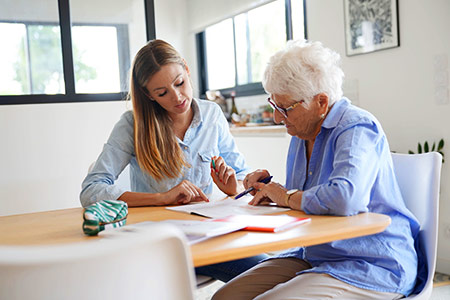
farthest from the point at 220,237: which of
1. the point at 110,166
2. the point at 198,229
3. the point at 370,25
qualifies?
the point at 370,25

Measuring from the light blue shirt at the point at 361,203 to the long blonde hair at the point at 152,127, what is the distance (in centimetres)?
69

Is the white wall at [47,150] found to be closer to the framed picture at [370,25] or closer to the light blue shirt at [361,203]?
the framed picture at [370,25]

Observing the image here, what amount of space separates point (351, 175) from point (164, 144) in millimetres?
888

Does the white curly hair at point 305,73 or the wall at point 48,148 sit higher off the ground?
the white curly hair at point 305,73

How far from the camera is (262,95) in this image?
16.2 ft

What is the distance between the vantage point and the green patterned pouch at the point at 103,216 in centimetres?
123

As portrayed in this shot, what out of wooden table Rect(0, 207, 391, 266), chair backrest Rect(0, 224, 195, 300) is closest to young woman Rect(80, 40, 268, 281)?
wooden table Rect(0, 207, 391, 266)

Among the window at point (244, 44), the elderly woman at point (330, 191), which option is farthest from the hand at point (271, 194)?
the window at point (244, 44)

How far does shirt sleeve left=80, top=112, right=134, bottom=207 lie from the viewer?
1.76 meters

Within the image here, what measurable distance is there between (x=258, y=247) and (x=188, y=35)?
5434 mm

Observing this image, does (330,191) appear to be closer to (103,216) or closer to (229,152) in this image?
(103,216)

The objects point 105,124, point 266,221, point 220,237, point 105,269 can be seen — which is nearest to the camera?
point 105,269

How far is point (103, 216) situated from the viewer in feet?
4.18

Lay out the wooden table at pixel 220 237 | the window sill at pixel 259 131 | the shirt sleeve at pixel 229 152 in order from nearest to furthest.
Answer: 1. the wooden table at pixel 220 237
2. the shirt sleeve at pixel 229 152
3. the window sill at pixel 259 131
